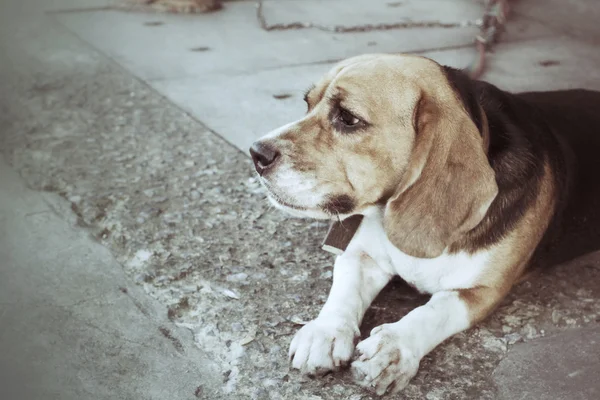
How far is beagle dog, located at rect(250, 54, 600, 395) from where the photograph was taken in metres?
2.59

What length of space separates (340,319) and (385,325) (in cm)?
17

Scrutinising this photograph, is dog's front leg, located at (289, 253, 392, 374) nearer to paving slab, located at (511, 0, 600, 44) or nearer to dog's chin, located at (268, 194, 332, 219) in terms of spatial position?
dog's chin, located at (268, 194, 332, 219)

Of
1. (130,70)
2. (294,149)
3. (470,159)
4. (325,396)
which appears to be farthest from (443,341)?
(130,70)

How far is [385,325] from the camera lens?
2676mm

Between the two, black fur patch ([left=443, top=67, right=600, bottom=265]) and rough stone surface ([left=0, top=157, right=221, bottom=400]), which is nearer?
rough stone surface ([left=0, top=157, right=221, bottom=400])

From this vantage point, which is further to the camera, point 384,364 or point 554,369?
point 554,369

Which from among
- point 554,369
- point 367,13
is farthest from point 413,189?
point 367,13

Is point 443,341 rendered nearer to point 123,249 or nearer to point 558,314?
point 558,314

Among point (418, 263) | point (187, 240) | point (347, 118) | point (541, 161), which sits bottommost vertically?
point (187, 240)

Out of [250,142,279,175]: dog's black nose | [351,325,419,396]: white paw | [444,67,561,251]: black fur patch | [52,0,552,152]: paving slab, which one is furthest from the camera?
[52,0,552,152]: paving slab

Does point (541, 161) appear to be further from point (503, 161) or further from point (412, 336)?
point (412, 336)

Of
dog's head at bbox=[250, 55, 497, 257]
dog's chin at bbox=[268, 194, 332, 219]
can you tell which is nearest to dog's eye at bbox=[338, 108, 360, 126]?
dog's head at bbox=[250, 55, 497, 257]

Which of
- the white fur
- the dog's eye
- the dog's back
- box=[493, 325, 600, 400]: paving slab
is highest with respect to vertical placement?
the dog's eye

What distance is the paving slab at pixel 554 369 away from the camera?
102 inches
